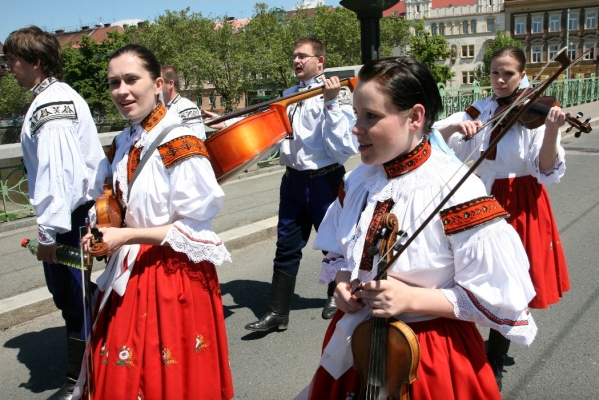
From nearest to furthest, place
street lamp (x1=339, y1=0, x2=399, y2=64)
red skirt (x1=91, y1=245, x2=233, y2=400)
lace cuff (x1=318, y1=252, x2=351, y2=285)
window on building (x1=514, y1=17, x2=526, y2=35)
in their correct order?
lace cuff (x1=318, y1=252, x2=351, y2=285), red skirt (x1=91, y1=245, x2=233, y2=400), street lamp (x1=339, y1=0, x2=399, y2=64), window on building (x1=514, y1=17, x2=526, y2=35)

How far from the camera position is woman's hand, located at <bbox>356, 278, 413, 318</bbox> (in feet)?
5.65

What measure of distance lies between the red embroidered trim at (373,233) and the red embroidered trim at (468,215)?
8.3 inches

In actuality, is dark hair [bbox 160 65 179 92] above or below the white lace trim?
above

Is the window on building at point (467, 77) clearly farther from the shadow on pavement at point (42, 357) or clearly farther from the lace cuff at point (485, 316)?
the lace cuff at point (485, 316)

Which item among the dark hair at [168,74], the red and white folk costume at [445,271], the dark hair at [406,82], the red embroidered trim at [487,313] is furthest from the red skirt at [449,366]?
the dark hair at [168,74]

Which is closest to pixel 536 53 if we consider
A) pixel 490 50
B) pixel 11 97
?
pixel 490 50

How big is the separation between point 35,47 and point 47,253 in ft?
3.80

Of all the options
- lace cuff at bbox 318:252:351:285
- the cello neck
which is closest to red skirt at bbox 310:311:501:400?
lace cuff at bbox 318:252:351:285

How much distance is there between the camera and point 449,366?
181 centimetres

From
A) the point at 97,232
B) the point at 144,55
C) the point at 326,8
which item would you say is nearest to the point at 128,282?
the point at 97,232

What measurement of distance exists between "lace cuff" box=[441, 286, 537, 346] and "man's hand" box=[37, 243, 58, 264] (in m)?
2.04

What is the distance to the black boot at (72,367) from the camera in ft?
11.5

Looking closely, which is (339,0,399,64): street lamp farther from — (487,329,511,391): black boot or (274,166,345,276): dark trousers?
(487,329,511,391): black boot

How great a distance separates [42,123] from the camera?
311 cm
